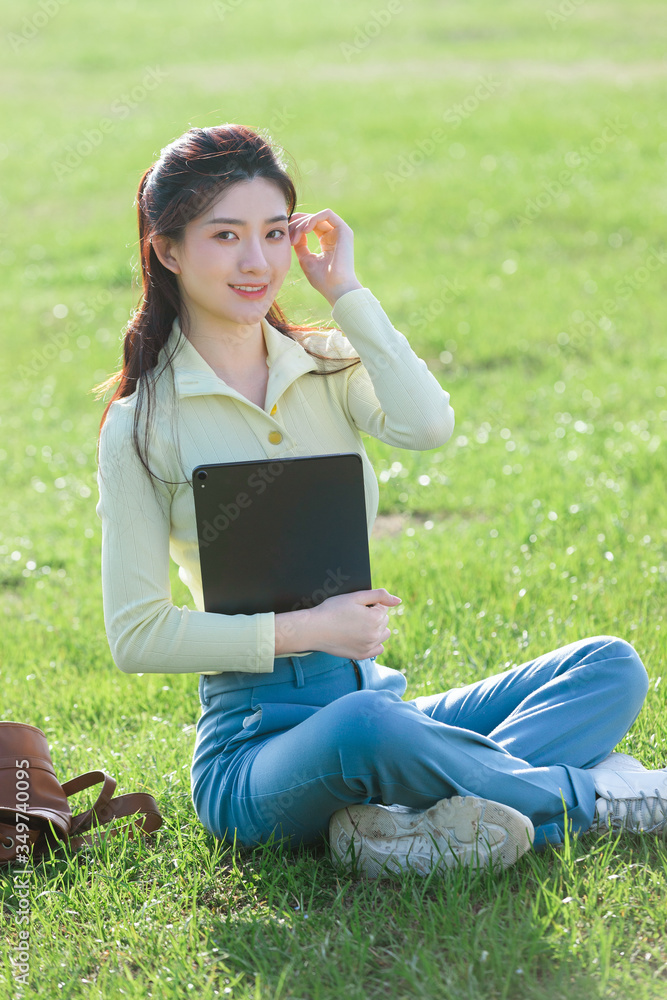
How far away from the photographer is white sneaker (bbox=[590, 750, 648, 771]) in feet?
9.50

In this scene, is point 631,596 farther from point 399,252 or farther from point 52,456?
point 399,252

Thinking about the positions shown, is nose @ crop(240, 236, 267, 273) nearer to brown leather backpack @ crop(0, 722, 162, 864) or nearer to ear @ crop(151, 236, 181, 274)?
ear @ crop(151, 236, 181, 274)

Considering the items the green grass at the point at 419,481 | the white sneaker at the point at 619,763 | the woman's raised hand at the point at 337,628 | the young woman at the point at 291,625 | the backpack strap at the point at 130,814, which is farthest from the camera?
the backpack strap at the point at 130,814

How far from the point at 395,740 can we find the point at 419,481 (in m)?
3.68

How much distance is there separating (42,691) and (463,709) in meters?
1.86

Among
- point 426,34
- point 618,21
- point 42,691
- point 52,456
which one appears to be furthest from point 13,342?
point 618,21

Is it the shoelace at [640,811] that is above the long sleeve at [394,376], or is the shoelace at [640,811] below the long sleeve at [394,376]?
below

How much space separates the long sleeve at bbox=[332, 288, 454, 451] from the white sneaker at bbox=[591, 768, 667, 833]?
3.39 feet

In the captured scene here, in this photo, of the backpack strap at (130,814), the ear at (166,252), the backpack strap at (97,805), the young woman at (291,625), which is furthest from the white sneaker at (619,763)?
the ear at (166,252)

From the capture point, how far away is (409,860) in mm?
2650

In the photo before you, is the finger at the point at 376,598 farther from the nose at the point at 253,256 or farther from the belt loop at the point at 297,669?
the nose at the point at 253,256

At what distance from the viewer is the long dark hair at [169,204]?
272 centimetres

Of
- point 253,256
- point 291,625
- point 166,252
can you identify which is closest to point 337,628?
point 291,625

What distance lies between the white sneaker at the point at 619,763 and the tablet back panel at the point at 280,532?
836 mm
